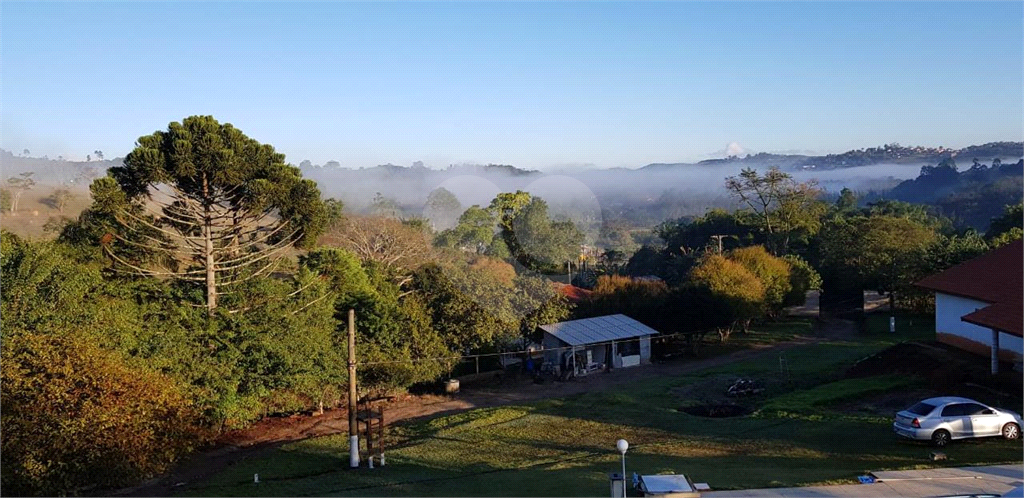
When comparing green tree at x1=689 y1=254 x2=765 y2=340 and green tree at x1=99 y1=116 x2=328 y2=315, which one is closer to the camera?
green tree at x1=99 y1=116 x2=328 y2=315

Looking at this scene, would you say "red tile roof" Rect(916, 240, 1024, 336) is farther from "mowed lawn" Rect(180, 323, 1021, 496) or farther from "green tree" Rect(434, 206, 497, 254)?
"green tree" Rect(434, 206, 497, 254)

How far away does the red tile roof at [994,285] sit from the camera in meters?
17.7

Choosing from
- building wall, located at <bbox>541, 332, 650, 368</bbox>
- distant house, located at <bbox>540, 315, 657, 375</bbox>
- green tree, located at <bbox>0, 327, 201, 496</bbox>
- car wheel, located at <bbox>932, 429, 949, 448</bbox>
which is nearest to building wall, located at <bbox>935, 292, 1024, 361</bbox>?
car wheel, located at <bbox>932, 429, 949, 448</bbox>

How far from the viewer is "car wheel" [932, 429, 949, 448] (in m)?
12.9

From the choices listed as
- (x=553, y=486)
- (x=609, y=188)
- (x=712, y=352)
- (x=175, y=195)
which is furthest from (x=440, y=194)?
(x=553, y=486)

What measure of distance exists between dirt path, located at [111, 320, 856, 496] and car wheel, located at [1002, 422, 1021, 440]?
12.6m

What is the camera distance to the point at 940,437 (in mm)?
12953

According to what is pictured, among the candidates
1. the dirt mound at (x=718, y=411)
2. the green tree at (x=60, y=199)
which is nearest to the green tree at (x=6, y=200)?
the green tree at (x=60, y=199)

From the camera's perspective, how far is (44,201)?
45.1 meters

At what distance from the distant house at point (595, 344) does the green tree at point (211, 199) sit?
10004mm

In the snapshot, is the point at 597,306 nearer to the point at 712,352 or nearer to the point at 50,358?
the point at 712,352

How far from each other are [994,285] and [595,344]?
41.8 ft

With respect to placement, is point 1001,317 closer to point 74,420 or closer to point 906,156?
point 74,420

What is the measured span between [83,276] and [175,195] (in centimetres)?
348
